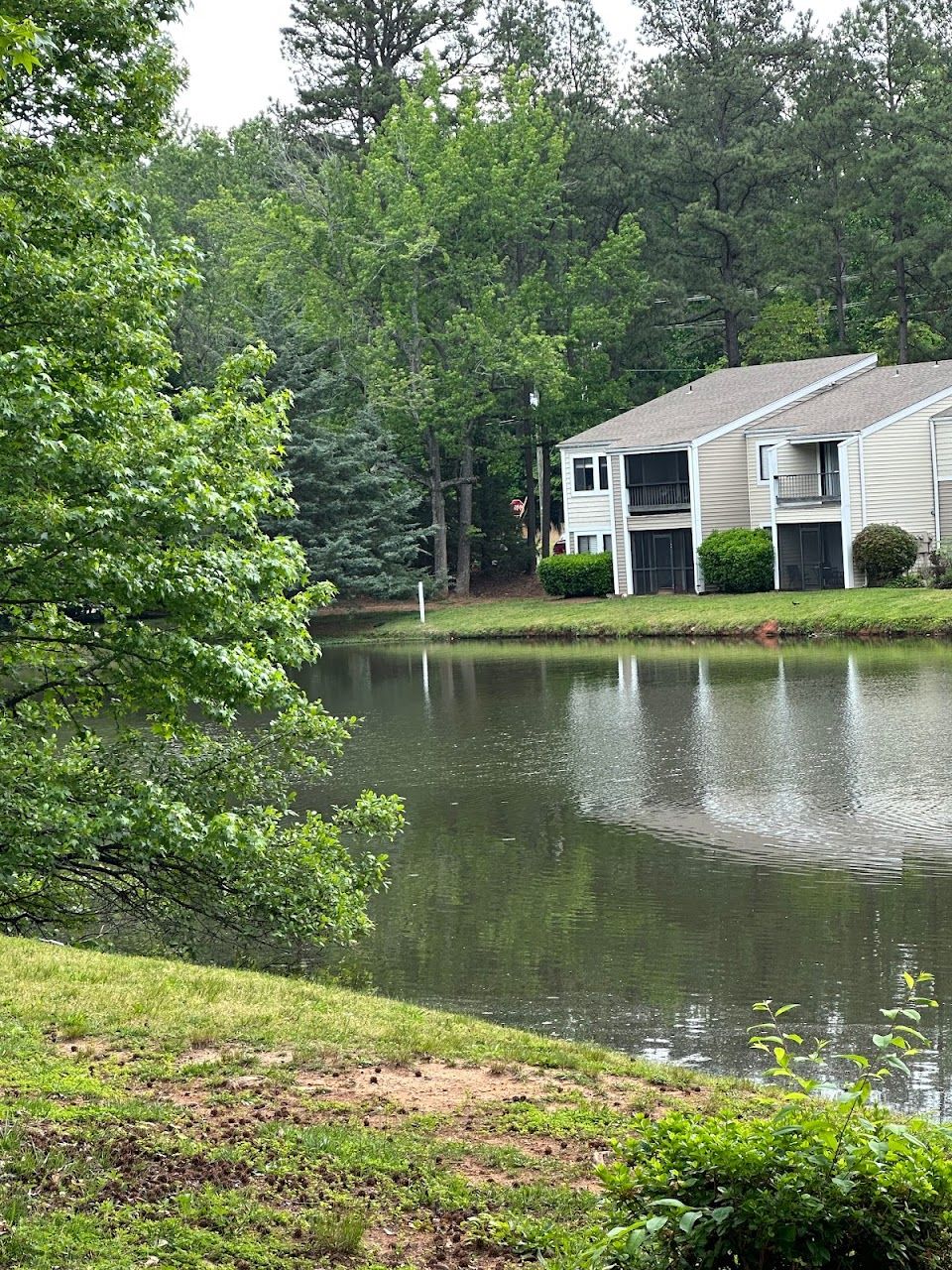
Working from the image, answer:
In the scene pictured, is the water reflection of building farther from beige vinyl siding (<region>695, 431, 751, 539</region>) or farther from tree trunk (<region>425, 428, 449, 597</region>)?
tree trunk (<region>425, 428, 449, 597</region>)

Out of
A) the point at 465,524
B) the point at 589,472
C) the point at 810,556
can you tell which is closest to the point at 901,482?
the point at 810,556

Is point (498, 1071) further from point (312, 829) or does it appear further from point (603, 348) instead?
point (603, 348)

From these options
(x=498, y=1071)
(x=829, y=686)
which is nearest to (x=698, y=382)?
(x=829, y=686)

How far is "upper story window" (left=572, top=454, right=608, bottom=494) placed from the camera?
60750 millimetres

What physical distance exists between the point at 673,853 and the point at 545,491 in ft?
172

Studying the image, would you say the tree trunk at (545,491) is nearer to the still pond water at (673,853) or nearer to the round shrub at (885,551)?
the round shrub at (885,551)

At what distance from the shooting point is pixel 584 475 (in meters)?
61.2

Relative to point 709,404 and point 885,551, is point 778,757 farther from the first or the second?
point 709,404

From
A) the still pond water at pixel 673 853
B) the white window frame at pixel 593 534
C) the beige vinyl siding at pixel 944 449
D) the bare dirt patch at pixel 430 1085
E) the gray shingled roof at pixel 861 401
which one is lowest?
the still pond water at pixel 673 853

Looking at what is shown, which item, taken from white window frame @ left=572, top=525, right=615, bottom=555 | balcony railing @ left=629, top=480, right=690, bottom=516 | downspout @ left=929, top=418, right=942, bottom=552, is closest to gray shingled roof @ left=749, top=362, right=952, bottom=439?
downspout @ left=929, top=418, right=942, bottom=552

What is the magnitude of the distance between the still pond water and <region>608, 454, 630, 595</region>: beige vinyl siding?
70.0 feet

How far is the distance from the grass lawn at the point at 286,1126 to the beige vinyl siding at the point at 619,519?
1844 inches

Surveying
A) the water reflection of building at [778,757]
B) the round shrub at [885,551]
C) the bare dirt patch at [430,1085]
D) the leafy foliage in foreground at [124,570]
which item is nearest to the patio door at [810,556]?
the round shrub at [885,551]

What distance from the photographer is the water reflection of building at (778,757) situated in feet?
64.3
